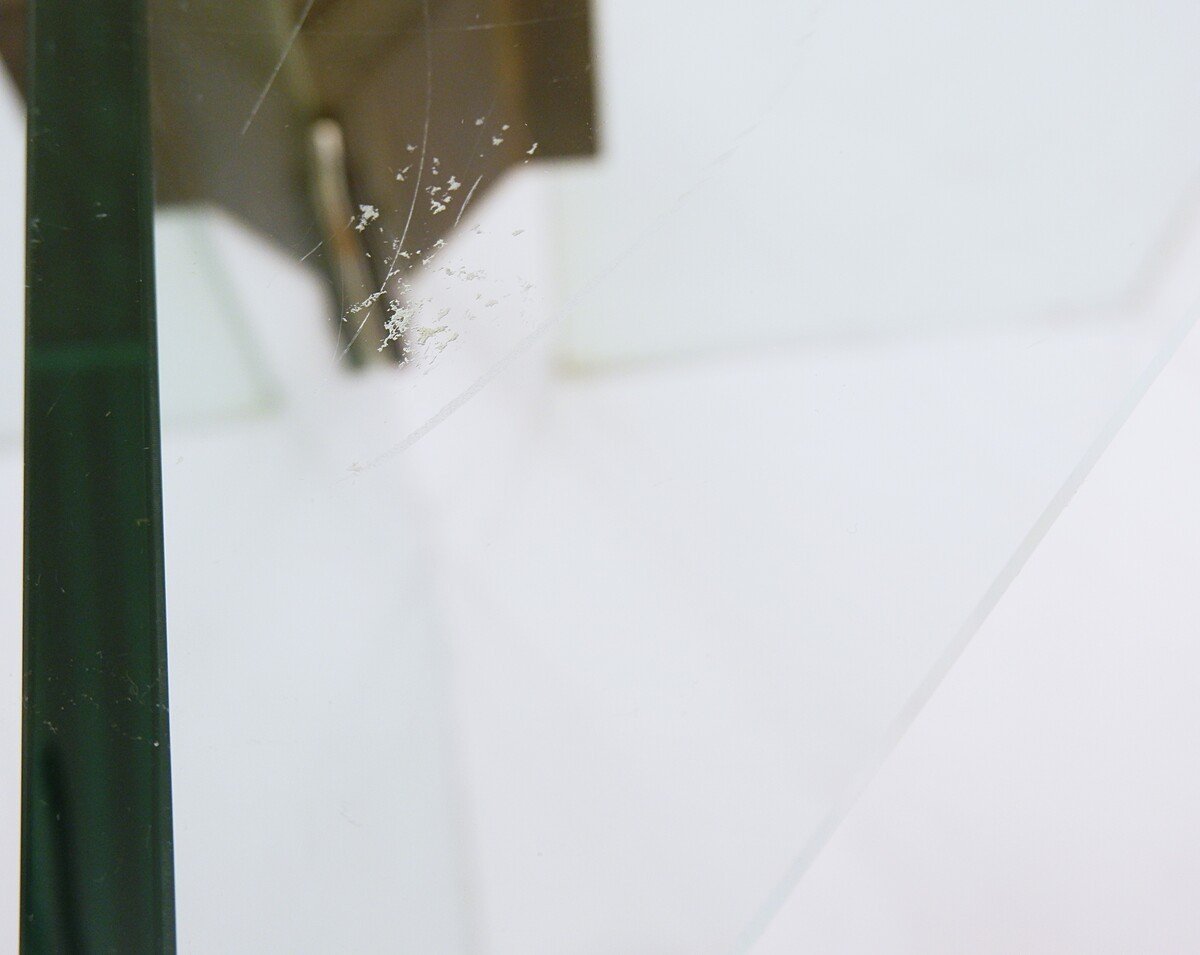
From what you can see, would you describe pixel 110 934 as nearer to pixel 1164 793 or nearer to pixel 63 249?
pixel 63 249

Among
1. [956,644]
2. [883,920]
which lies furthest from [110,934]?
[883,920]

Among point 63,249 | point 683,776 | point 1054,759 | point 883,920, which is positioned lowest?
point 883,920

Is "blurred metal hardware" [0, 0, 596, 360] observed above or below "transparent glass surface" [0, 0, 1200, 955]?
above

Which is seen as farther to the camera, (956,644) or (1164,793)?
(1164,793)

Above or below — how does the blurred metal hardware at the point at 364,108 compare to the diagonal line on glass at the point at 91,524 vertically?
above

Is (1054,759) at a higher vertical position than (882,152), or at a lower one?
lower
